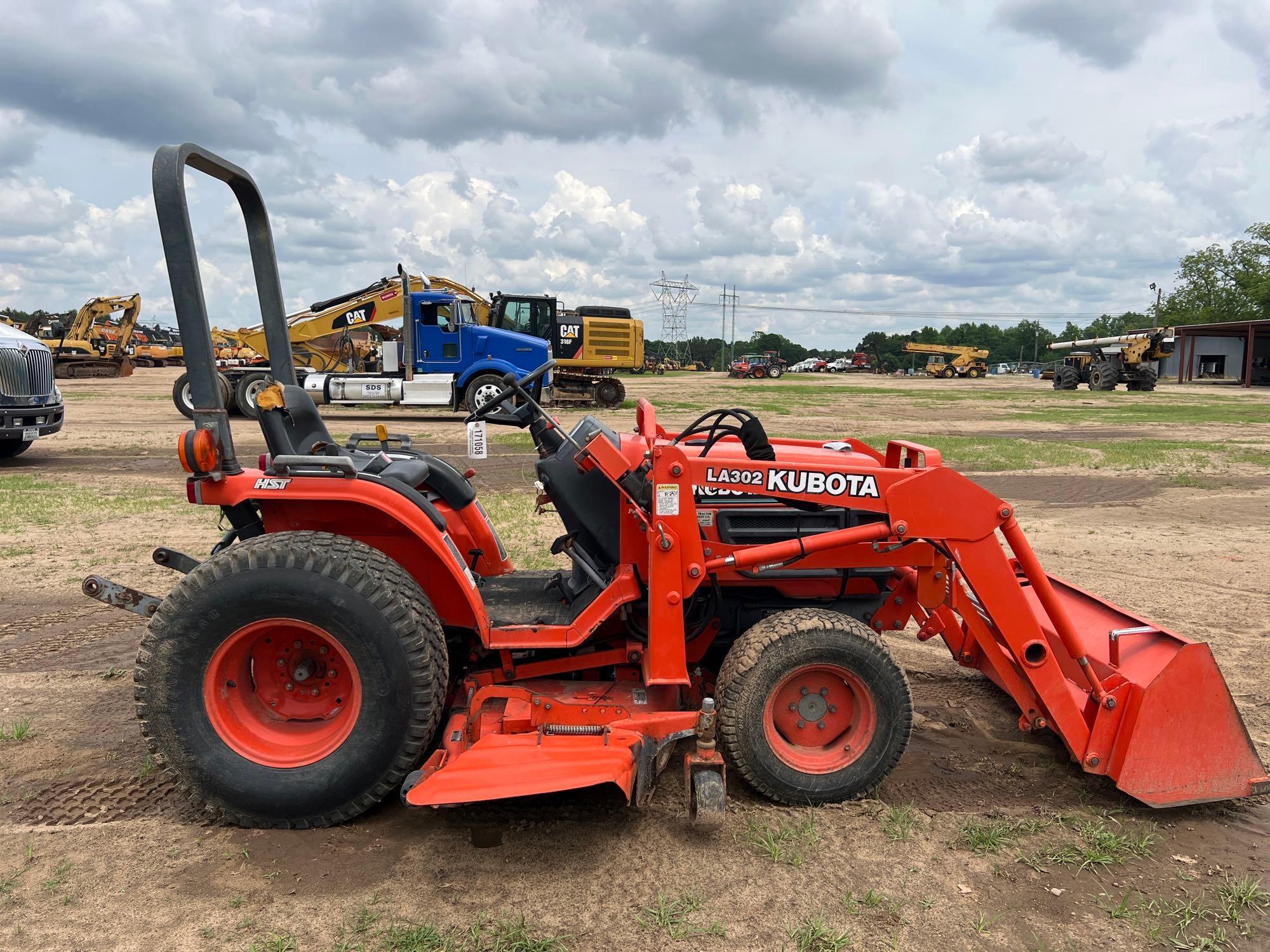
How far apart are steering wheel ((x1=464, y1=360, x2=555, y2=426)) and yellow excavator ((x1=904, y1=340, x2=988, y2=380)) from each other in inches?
2016

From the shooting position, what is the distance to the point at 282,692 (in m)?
3.22

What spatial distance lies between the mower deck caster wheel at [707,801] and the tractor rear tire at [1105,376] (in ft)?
124

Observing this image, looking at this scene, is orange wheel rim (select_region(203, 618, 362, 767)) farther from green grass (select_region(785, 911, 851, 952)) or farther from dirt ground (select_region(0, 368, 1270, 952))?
green grass (select_region(785, 911, 851, 952))

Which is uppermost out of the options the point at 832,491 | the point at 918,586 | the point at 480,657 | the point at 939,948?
the point at 832,491

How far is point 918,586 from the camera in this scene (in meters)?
3.49

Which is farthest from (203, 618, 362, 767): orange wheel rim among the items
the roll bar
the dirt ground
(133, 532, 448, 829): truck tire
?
the roll bar

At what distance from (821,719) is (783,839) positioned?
20.3 inches

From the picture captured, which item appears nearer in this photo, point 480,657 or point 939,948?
point 939,948

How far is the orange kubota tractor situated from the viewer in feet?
9.71

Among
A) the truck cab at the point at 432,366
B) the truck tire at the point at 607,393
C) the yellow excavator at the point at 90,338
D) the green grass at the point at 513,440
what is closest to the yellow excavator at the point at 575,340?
the truck tire at the point at 607,393

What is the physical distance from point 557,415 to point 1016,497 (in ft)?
38.8

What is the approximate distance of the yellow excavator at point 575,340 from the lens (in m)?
21.8

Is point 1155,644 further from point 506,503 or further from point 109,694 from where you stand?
point 506,503

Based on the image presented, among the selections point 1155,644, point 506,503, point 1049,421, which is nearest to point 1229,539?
point 1155,644
